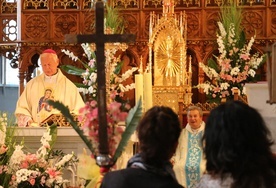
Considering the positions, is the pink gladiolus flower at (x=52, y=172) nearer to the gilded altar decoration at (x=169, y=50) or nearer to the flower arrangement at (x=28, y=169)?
the flower arrangement at (x=28, y=169)

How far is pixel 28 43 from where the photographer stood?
38.0 ft

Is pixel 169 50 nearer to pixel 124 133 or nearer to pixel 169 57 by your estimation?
pixel 169 57

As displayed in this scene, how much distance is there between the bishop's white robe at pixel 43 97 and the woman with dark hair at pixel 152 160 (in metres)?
4.80

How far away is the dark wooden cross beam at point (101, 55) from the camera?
11.6 feet

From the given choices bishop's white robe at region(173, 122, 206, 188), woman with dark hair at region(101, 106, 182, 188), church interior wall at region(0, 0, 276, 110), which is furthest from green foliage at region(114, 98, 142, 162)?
church interior wall at region(0, 0, 276, 110)

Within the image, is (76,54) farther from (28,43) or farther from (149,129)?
(149,129)

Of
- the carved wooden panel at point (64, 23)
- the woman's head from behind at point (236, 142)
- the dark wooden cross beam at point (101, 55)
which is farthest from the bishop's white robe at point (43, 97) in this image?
the woman's head from behind at point (236, 142)

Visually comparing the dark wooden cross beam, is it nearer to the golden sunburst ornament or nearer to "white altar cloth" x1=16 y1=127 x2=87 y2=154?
"white altar cloth" x1=16 y1=127 x2=87 y2=154

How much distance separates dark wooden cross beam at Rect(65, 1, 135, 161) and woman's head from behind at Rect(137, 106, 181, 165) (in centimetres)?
42

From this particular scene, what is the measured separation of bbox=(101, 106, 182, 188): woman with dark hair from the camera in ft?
10.0

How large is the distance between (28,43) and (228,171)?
352 inches

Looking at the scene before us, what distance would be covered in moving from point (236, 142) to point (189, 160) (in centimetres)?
576

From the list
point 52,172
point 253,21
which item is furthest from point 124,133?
point 253,21

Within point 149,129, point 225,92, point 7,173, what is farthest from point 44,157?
point 225,92
